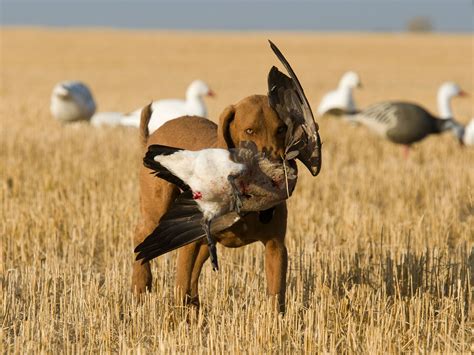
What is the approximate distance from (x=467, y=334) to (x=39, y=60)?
131 ft

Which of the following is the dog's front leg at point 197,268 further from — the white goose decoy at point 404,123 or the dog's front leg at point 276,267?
the white goose decoy at point 404,123

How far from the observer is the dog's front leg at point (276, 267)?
15.8 ft

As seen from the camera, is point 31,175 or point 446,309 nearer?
point 446,309

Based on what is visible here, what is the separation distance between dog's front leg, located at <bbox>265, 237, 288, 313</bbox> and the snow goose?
505mm

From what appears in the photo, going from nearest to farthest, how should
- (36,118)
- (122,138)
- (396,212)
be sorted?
(396,212), (122,138), (36,118)

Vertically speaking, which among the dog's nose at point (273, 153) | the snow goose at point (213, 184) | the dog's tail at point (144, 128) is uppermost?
the dog's tail at point (144, 128)

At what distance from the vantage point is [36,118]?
16547 mm

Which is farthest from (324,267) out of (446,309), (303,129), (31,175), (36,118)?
(36,118)

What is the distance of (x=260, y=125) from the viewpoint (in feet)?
14.2

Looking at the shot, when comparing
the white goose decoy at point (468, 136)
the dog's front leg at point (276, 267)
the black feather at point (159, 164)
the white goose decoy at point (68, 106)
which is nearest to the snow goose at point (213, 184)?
the black feather at point (159, 164)

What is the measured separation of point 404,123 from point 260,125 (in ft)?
30.8

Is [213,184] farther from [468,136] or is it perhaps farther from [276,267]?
[468,136]

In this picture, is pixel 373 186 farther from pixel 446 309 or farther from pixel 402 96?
pixel 402 96

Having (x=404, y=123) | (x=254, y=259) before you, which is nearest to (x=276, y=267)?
(x=254, y=259)
